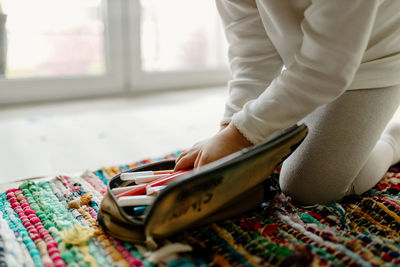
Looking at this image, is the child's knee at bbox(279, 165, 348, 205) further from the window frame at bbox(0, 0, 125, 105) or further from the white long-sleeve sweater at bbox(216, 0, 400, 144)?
the window frame at bbox(0, 0, 125, 105)

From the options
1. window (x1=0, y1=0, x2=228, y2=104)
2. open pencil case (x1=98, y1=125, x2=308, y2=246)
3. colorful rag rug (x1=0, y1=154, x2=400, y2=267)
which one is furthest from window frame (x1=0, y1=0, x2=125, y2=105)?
open pencil case (x1=98, y1=125, x2=308, y2=246)

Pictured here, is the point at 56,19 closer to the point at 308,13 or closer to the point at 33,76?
the point at 33,76

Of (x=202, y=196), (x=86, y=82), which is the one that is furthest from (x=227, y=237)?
(x=86, y=82)

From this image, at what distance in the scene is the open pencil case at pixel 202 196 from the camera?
0.46 metres

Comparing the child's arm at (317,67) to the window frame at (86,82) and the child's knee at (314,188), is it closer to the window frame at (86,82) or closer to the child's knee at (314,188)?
the child's knee at (314,188)

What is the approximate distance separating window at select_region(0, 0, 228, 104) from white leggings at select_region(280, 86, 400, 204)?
4.09 feet

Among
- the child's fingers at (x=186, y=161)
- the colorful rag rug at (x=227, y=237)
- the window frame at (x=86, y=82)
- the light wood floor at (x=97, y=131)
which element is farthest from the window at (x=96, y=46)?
the child's fingers at (x=186, y=161)

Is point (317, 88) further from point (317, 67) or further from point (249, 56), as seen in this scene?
point (249, 56)

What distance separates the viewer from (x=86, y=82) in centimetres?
168

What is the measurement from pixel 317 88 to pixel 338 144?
0.54 ft

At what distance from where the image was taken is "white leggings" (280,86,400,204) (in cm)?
62

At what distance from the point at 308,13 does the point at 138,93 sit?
4.43ft

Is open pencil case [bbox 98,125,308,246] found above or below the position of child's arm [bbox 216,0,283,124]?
below

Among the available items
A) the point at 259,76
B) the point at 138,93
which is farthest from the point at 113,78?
the point at 259,76
